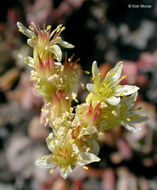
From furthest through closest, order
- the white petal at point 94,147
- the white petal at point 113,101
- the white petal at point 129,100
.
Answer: the white petal at point 129,100
the white petal at point 94,147
the white petal at point 113,101

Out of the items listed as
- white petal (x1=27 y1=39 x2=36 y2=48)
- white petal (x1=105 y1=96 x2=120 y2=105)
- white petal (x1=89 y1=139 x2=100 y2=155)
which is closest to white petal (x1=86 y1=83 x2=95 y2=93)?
white petal (x1=105 y1=96 x2=120 y2=105)

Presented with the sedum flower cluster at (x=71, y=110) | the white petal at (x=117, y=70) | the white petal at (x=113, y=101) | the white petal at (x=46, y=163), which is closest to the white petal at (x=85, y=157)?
the sedum flower cluster at (x=71, y=110)

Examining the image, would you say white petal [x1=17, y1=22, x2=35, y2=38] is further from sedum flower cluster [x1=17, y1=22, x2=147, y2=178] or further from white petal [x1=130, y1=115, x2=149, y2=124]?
white petal [x1=130, y1=115, x2=149, y2=124]

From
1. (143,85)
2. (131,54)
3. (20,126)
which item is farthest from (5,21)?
(143,85)

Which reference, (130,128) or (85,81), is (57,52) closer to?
(130,128)

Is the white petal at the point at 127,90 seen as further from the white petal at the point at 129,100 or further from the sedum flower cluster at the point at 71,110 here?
the white petal at the point at 129,100

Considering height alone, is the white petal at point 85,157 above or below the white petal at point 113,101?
below

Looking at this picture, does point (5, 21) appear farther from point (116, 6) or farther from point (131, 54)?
point (131, 54)
